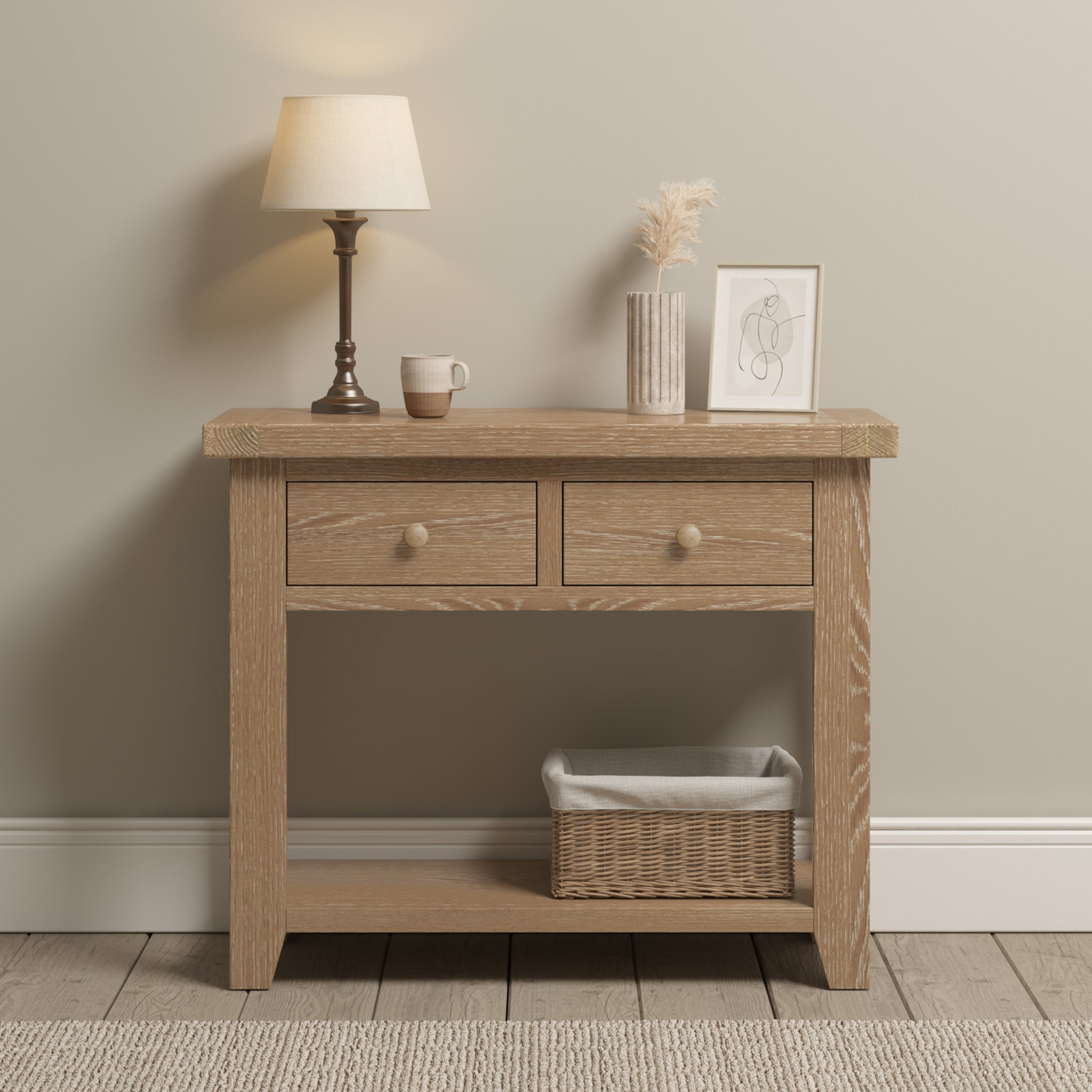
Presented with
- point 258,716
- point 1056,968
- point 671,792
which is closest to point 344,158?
point 258,716

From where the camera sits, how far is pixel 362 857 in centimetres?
214

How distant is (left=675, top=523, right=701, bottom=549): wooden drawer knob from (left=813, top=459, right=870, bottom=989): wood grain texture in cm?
17

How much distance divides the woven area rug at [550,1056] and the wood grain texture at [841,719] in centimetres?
13

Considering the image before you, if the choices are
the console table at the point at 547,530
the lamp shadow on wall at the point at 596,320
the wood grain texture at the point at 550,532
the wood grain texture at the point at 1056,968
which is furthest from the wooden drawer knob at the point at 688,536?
the wood grain texture at the point at 1056,968

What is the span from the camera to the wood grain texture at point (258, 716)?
1.78 meters

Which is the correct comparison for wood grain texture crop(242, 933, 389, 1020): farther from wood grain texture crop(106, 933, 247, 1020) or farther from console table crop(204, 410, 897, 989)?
console table crop(204, 410, 897, 989)

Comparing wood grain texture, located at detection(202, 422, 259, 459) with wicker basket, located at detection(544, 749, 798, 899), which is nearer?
wood grain texture, located at detection(202, 422, 259, 459)

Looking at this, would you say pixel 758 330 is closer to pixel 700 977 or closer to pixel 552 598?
pixel 552 598

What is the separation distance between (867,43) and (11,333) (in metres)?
1.43

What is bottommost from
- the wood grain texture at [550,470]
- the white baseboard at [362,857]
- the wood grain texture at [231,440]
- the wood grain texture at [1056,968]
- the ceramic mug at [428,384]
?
the wood grain texture at [1056,968]

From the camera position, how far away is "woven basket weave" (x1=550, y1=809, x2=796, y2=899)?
1.88 meters

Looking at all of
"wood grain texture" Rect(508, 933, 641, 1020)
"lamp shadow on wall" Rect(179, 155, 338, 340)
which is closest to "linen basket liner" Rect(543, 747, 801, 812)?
"wood grain texture" Rect(508, 933, 641, 1020)

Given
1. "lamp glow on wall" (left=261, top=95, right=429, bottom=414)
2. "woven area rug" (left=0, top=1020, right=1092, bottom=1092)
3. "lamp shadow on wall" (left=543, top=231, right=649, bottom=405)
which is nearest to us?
"woven area rug" (left=0, top=1020, right=1092, bottom=1092)

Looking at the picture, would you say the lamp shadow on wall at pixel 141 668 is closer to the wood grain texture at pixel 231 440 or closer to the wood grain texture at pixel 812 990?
the wood grain texture at pixel 231 440
